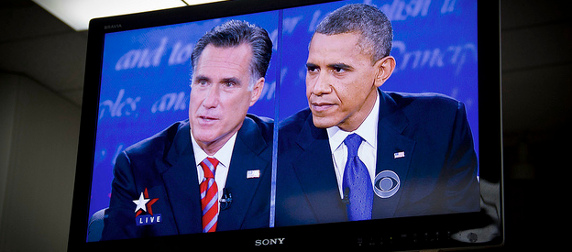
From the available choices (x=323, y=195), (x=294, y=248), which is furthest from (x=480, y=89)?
(x=294, y=248)

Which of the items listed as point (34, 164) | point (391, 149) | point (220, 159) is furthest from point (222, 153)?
point (34, 164)

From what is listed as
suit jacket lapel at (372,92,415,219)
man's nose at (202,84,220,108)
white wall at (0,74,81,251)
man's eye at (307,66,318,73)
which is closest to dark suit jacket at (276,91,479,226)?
suit jacket lapel at (372,92,415,219)

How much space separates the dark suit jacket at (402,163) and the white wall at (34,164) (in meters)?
1.70

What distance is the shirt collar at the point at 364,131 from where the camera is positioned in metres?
1.96

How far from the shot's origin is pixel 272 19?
2.15 meters

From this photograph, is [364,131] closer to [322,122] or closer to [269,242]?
[322,122]

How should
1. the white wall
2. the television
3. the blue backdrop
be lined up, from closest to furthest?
the television → the blue backdrop → the white wall

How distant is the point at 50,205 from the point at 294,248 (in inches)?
72.0

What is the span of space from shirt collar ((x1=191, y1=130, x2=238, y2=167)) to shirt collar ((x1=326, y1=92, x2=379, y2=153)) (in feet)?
0.90

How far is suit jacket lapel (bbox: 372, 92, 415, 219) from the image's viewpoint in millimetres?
1861

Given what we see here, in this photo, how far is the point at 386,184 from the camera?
1.88 meters

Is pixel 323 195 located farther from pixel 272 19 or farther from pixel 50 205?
pixel 50 205

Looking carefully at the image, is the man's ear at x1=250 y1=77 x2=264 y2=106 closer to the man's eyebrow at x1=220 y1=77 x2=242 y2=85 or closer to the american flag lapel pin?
the man's eyebrow at x1=220 y1=77 x2=242 y2=85

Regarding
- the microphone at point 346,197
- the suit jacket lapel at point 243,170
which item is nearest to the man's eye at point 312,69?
the suit jacket lapel at point 243,170
